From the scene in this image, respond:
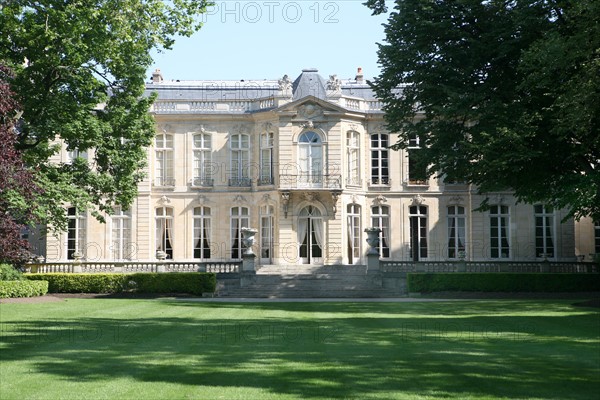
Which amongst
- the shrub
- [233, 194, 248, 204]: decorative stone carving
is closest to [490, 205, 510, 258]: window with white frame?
[233, 194, 248, 204]: decorative stone carving

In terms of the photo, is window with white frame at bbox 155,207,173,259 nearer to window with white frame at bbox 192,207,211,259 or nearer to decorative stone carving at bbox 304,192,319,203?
window with white frame at bbox 192,207,211,259

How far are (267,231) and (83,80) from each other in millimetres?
14872

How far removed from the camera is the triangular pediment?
126ft

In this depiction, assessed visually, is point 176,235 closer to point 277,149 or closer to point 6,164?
point 277,149

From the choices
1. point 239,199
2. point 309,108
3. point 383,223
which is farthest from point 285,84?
point 383,223

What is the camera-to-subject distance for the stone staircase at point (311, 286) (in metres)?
31.1

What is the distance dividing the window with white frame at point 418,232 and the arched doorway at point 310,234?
191 inches

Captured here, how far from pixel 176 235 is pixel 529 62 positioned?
22.9m

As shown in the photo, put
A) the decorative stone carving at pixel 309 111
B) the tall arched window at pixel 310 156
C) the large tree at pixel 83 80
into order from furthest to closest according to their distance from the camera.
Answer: the tall arched window at pixel 310 156
the decorative stone carving at pixel 309 111
the large tree at pixel 83 80

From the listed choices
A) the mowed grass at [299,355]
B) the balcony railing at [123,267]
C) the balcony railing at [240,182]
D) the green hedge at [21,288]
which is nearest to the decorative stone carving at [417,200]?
the balcony railing at [240,182]

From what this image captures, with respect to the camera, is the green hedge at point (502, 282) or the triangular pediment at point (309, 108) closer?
the green hedge at point (502, 282)

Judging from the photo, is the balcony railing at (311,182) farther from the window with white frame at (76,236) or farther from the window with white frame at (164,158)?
the window with white frame at (76,236)

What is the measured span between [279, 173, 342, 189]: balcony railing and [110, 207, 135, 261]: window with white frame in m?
7.88

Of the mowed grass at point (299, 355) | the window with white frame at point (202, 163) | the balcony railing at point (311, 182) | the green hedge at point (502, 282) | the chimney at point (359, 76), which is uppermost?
the chimney at point (359, 76)
